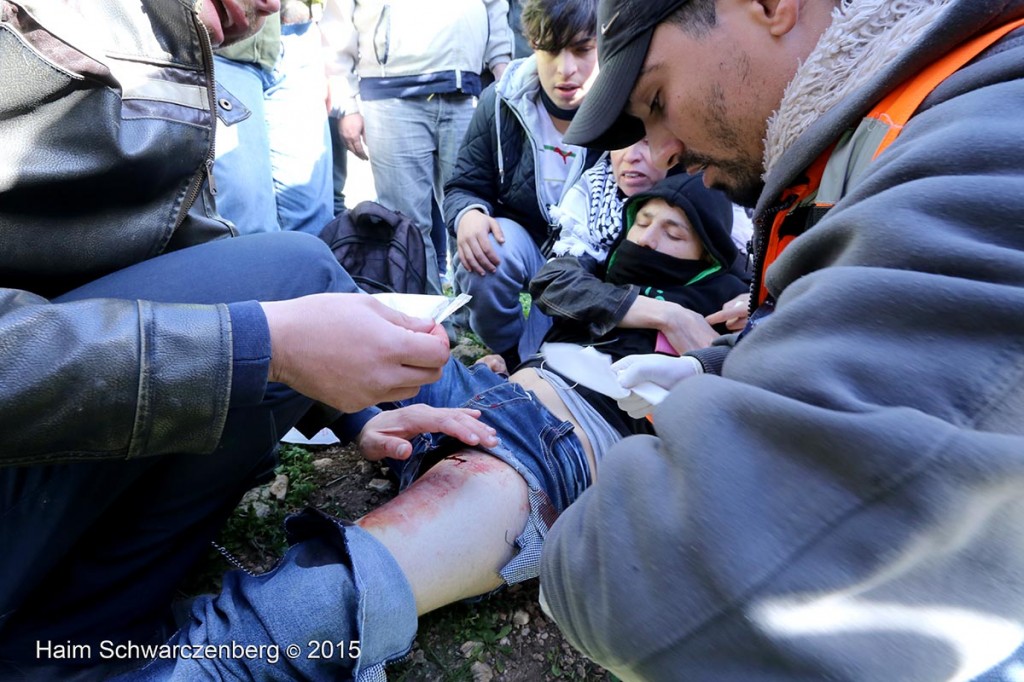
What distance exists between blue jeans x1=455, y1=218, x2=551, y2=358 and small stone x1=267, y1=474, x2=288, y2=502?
4.40 feet

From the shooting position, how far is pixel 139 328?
43.8 inches

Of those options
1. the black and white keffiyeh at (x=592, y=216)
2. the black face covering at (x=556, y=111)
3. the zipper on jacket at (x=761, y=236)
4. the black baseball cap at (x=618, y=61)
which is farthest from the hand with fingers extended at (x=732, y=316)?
the black face covering at (x=556, y=111)

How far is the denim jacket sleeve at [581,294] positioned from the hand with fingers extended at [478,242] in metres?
0.41

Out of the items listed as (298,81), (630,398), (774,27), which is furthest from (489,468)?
(298,81)

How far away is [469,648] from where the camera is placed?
166cm

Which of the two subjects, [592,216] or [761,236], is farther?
[592,216]

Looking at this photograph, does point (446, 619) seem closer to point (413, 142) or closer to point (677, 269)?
point (677, 269)

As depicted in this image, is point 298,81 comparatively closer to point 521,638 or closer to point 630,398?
point 630,398

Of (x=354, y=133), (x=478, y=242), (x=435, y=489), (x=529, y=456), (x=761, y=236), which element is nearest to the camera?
(x=761, y=236)

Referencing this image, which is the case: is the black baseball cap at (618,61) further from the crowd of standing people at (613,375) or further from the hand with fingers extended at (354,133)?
the hand with fingers extended at (354,133)

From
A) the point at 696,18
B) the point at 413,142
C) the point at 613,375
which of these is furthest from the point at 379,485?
the point at 413,142

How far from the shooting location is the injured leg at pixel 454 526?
5.07ft

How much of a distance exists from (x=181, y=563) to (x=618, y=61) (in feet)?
5.15

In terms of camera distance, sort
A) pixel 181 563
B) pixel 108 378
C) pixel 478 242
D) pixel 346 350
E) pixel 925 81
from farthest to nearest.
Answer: pixel 478 242 → pixel 181 563 → pixel 346 350 → pixel 108 378 → pixel 925 81
